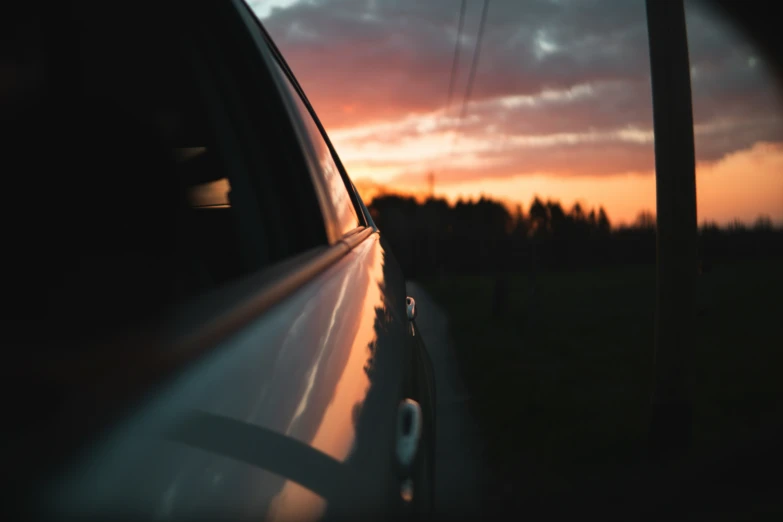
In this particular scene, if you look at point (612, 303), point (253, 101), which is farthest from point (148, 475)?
point (612, 303)

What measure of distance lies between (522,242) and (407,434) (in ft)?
186

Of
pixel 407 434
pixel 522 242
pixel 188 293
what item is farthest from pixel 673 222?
pixel 522 242

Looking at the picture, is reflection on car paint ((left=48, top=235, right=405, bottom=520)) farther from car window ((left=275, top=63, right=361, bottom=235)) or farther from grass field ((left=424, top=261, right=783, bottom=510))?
grass field ((left=424, top=261, right=783, bottom=510))

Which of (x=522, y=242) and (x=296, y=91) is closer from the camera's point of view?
(x=296, y=91)

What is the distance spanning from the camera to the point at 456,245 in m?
56.3

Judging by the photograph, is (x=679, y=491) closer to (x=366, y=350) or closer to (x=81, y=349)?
(x=366, y=350)

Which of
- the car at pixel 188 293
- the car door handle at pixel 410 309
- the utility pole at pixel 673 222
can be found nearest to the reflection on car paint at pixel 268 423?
the car at pixel 188 293

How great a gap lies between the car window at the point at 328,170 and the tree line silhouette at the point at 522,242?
40293 mm

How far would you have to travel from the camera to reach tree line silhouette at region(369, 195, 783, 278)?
50.2m

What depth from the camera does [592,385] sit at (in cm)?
737

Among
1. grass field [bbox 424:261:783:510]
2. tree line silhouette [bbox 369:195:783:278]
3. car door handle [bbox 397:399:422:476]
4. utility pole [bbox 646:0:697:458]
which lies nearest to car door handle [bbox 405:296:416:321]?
car door handle [bbox 397:399:422:476]

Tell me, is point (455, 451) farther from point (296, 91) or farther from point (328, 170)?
point (296, 91)

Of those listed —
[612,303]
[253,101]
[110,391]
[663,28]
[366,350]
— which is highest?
[663,28]

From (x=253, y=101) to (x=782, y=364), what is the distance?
7.33m
